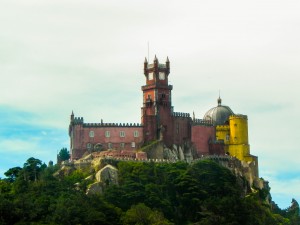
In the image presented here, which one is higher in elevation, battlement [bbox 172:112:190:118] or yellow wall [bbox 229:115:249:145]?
battlement [bbox 172:112:190:118]

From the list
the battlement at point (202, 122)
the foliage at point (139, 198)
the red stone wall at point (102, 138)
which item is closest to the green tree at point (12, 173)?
the foliage at point (139, 198)

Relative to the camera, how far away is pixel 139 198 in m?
114

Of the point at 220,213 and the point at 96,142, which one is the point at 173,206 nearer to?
the point at 220,213

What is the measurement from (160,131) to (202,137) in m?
9.92

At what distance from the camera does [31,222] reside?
101 metres

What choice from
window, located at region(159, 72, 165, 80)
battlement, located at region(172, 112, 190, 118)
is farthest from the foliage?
window, located at region(159, 72, 165, 80)

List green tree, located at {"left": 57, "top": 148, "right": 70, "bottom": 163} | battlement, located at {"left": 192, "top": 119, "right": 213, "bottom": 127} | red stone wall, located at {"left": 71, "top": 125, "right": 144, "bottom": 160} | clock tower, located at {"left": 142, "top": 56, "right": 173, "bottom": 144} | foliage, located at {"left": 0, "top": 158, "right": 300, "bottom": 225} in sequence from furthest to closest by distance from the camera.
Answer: battlement, located at {"left": 192, "top": 119, "right": 213, "bottom": 127} → green tree, located at {"left": 57, "top": 148, "right": 70, "bottom": 163} → clock tower, located at {"left": 142, "top": 56, "right": 173, "bottom": 144} → red stone wall, located at {"left": 71, "top": 125, "right": 144, "bottom": 160} → foliage, located at {"left": 0, "top": 158, "right": 300, "bottom": 225}

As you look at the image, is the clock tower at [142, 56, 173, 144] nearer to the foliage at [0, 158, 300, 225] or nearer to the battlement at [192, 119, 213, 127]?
the battlement at [192, 119, 213, 127]

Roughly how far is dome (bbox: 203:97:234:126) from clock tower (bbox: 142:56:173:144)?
11.7 metres

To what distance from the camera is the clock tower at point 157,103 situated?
13138cm

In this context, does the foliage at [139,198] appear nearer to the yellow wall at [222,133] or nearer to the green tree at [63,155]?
the green tree at [63,155]

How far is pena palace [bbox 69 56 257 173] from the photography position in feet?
427

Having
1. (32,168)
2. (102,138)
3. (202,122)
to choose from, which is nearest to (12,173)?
(32,168)

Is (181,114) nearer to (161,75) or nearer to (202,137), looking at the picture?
(202,137)
